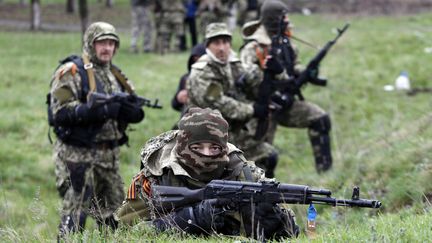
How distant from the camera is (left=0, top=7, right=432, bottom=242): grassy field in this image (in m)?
5.75

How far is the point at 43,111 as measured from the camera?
13.5 metres

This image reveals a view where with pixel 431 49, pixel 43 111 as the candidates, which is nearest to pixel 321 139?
pixel 43 111

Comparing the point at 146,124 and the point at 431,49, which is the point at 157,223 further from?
the point at 431,49

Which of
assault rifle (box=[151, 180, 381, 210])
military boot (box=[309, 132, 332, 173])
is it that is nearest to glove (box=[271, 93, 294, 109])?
military boot (box=[309, 132, 332, 173])

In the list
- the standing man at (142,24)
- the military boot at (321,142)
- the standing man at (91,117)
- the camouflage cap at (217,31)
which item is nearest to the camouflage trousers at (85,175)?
the standing man at (91,117)

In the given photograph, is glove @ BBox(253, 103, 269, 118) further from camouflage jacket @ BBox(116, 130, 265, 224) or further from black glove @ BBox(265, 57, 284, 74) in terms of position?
camouflage jacket @ BBox(116, 130, 265, 224)

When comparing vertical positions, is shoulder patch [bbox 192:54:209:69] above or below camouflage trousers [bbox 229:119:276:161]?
above

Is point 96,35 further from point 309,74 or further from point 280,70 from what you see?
point 309,74

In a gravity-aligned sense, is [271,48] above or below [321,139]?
above

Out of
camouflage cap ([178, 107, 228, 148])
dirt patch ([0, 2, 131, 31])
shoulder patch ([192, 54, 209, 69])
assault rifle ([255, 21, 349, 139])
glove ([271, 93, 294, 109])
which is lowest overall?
dirt patch ([0, 2, 131, 31])

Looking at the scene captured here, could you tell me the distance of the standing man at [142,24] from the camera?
20641 mm

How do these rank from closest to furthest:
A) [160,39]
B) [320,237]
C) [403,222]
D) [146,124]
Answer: [320,237]
[403,222]
[146,124]
[160,39]

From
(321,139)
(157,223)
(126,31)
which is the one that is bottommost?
(126,31)

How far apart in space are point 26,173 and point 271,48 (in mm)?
3669
